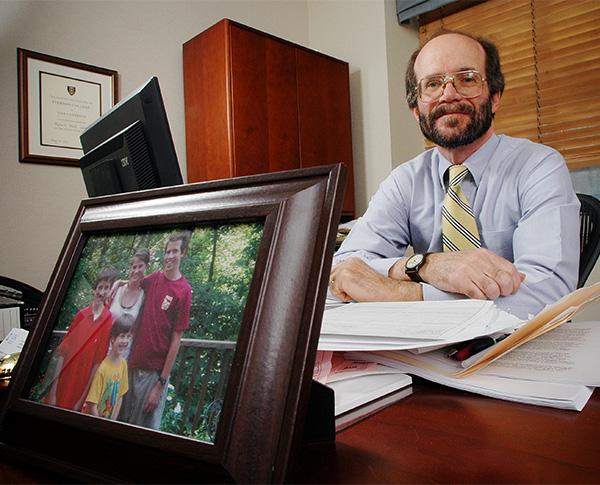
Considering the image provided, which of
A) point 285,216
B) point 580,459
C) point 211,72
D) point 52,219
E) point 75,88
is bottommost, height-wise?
point 580,459

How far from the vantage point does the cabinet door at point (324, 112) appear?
2.71 m

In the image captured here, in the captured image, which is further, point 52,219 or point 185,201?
point 52,219

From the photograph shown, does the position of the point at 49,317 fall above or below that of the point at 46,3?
below

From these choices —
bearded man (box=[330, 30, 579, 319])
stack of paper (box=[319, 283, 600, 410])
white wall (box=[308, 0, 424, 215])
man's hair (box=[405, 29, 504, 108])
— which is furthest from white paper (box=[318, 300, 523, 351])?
white wall (box=[308, 0, 424, 215])

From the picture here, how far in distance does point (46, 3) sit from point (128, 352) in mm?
2347

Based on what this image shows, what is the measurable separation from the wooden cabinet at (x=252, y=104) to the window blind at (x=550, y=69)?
1.04 metres

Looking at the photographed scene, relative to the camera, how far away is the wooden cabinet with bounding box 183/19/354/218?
2354mm

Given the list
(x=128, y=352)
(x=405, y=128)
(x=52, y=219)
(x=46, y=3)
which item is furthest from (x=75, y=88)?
(x=128, y=352)

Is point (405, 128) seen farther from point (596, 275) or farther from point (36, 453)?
point (36, 453)

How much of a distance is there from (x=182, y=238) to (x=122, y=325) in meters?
0.08

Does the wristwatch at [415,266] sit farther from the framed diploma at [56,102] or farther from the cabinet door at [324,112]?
the framed diploma at [56,102]

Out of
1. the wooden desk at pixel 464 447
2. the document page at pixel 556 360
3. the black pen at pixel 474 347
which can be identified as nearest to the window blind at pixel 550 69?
the document page at pixel 556 360

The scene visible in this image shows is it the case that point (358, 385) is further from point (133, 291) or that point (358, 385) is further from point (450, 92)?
point (450, 92)

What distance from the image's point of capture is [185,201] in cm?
37
